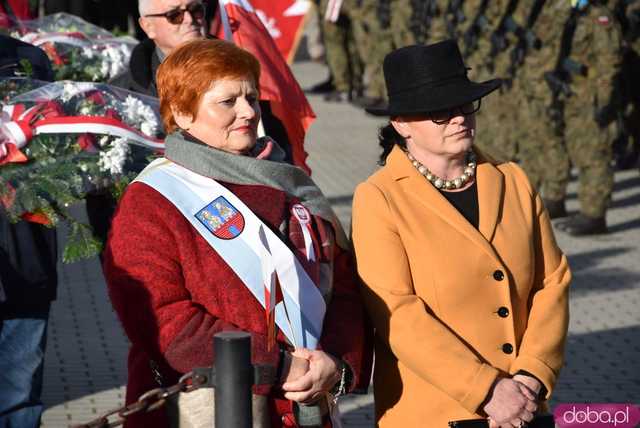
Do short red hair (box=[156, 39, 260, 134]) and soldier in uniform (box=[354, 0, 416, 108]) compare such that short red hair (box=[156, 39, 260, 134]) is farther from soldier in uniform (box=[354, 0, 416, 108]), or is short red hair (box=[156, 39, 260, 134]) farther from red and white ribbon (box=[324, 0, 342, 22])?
red and white ribbon (box=[324, 0, 342, 22])

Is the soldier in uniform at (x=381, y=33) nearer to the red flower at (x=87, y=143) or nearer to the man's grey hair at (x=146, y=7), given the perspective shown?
the man's grey hair at (x=146, y=7)

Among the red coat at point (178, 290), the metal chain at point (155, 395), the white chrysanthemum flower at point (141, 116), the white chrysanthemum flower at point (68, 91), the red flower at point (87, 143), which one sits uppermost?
the white chrysanthemum flower at point (68, 91)

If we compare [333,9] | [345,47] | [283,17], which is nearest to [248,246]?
[283,17]

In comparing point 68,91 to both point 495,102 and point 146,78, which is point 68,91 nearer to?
point 146,78

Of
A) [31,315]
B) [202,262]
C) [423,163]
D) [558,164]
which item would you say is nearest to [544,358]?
[423,163]

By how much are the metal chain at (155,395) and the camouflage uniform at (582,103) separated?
8.24m

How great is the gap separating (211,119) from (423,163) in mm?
686

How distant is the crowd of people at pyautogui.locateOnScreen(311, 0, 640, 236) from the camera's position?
11.4 metres

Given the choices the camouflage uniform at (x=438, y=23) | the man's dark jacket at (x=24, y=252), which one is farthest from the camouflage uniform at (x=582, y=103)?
the man's dark jacket at (x=24, y=252)

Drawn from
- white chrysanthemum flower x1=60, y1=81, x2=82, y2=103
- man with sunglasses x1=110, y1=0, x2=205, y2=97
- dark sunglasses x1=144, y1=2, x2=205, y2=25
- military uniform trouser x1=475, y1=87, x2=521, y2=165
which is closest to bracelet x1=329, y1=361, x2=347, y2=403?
white chrysanthemum flower x1=60, y1=81, x2=82, y2=103

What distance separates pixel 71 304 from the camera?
9445mm

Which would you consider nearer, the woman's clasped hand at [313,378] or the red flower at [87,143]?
the woman's clasped hand at [313,378]

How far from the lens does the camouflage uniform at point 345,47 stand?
19.2m

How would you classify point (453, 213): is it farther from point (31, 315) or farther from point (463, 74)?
point (31, 315)
